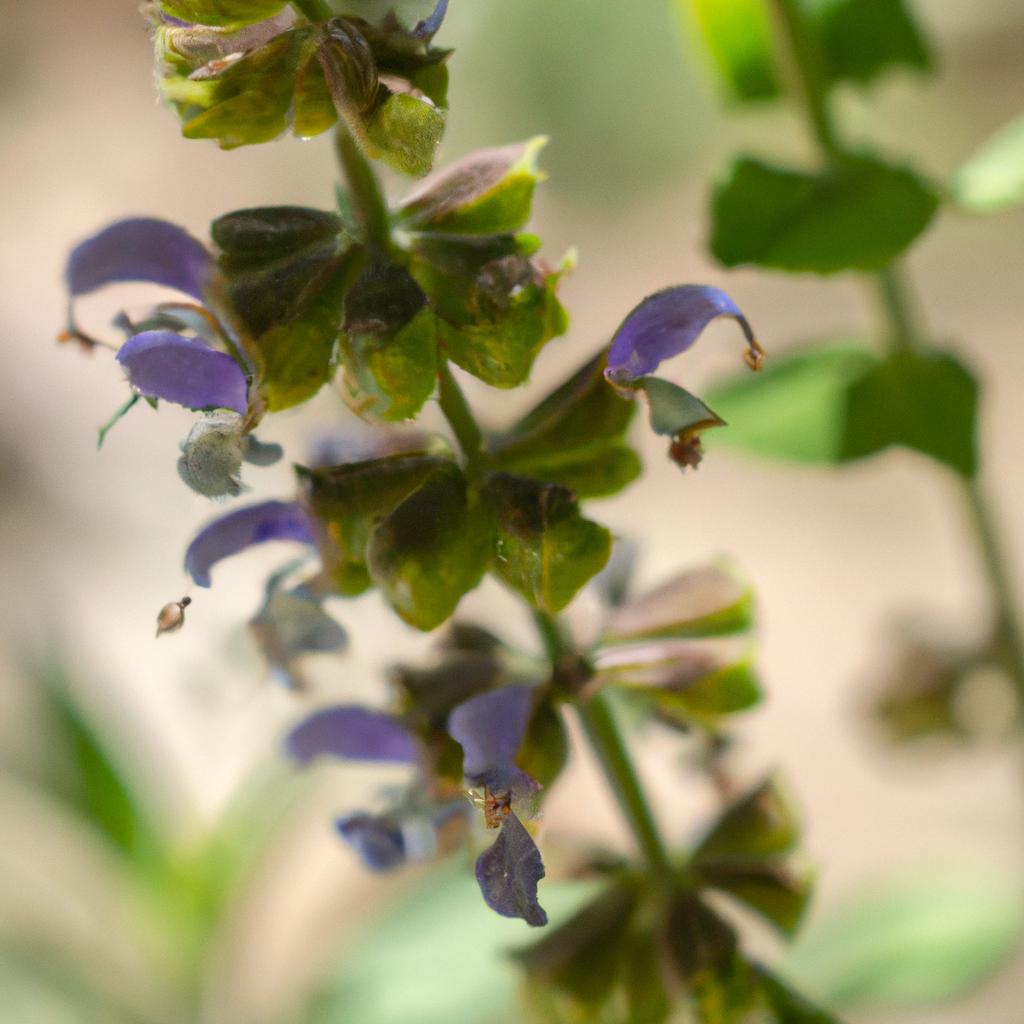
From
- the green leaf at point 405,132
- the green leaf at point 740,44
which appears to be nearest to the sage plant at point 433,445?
the green leaf at point 405,132

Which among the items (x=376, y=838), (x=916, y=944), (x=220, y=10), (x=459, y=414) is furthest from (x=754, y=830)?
(x=916, y=944)

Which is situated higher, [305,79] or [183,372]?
[305,79]

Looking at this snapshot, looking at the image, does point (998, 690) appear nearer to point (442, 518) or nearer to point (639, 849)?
point (639, 849)

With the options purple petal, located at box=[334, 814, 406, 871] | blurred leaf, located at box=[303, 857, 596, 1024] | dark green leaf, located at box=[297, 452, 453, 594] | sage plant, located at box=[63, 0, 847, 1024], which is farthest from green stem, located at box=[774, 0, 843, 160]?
blurred leaf, located at box=[303, 857, 596, 1024]

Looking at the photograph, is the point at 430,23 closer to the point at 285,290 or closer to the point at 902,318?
the point at 285,290

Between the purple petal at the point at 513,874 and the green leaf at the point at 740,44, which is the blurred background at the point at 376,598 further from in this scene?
the purple petal at the point at 513,874

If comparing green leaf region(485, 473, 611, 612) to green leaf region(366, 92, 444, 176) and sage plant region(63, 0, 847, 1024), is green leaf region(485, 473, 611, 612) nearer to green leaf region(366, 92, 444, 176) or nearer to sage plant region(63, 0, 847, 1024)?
sage plant region(63, 0, 847, 1024)
